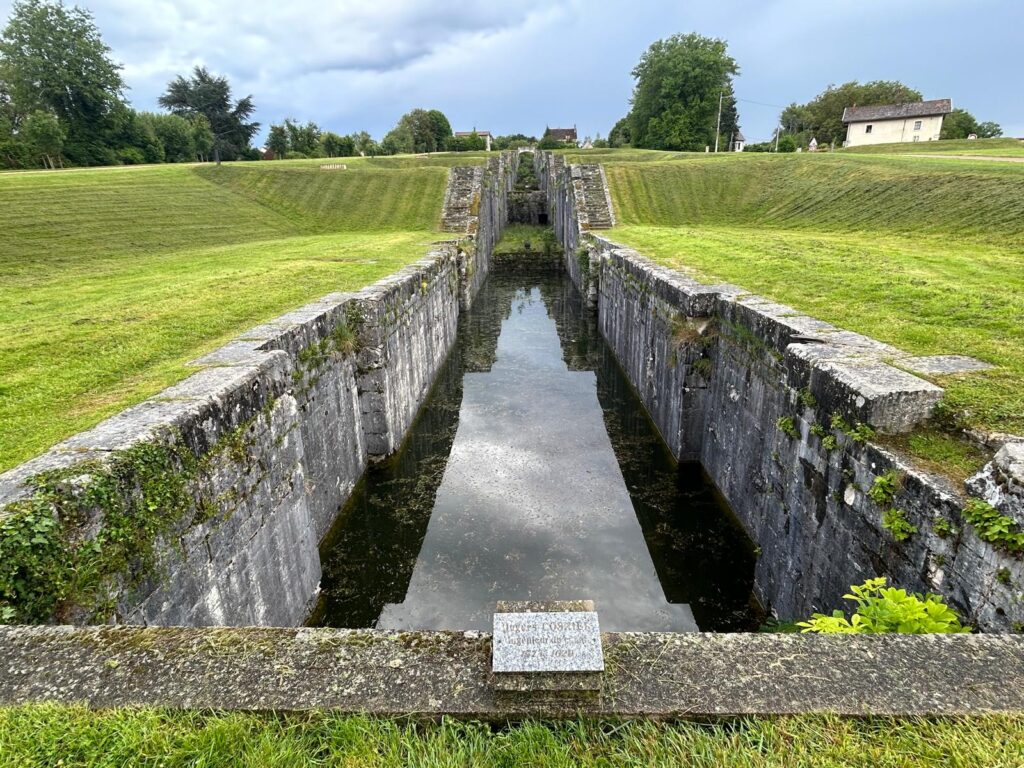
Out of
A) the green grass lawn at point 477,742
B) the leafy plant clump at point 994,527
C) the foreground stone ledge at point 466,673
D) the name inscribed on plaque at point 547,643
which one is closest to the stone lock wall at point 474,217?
the leafy plant clump at point 994,527

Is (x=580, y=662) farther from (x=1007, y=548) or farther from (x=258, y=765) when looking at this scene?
(x=1007, y=548)

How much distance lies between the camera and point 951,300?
7.60 m

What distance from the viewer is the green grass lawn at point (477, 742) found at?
6.49 ft

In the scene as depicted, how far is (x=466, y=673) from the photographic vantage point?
7.68ft

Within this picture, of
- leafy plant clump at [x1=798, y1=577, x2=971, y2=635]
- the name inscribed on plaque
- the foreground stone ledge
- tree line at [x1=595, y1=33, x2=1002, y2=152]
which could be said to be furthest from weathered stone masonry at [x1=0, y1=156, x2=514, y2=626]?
tree line at [x1=595, y1=33, x2=1002, y2=152]

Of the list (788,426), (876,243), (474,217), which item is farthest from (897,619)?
(474,217)

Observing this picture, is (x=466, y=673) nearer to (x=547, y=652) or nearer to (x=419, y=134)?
(x=547, y=652)

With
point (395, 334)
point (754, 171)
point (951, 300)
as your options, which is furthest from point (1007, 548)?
point (754, 171)

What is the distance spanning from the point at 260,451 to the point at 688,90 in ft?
176

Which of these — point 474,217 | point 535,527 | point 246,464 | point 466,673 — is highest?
point 474,217

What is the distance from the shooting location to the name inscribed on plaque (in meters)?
2.19

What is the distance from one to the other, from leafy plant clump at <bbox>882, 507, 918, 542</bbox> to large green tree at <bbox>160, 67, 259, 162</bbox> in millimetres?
68033

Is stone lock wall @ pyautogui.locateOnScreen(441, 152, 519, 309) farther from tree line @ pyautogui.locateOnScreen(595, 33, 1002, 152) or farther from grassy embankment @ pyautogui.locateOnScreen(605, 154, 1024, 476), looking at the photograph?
tree line @ pyautogui.locateOnScreen(595, 33, 1002, 152)

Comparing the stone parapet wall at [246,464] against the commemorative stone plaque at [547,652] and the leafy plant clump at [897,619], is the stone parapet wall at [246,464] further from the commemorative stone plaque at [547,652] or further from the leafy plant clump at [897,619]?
the leafy plant clump at [897,619]
